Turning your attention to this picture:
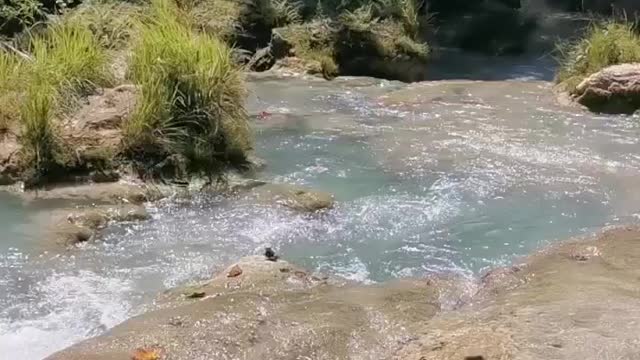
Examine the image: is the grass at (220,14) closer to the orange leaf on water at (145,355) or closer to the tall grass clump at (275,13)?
the tall grass clump at (275,13)

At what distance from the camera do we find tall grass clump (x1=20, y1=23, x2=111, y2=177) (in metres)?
7.33

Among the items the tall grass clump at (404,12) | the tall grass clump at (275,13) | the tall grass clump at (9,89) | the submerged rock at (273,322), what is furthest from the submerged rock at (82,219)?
the tall grass clump at (404,12)

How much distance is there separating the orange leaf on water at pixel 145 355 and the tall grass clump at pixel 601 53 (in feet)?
26.7

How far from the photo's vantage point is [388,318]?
16.1 feet

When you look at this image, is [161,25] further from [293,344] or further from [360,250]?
[293,344]

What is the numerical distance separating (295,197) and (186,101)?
1.35m

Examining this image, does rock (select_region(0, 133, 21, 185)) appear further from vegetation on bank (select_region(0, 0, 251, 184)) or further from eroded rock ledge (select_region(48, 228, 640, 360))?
eroded rock ledge (select_region(48, 228, 640, 360))

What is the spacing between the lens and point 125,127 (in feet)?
25.1

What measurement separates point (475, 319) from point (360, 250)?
172cm

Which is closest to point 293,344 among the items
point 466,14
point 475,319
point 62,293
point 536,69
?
point 475,319

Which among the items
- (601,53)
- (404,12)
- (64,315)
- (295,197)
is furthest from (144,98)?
(404,12)

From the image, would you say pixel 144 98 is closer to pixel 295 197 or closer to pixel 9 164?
pixel 9 164

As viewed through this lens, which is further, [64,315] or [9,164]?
[9,164]

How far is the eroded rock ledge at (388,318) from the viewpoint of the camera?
446cm
